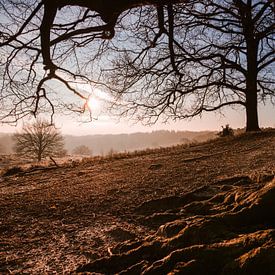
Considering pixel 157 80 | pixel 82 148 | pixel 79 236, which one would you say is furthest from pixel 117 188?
pixel 82 148

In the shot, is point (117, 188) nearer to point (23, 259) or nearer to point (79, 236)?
point (79, 236)

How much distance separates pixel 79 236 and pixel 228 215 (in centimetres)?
172

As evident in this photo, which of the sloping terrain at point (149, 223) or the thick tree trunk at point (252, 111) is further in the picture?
the thick tree trunk at point (252, 111)

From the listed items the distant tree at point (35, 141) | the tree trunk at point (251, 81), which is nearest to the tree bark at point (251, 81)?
the tree trunk at point (251, 81)

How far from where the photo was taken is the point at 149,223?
3980 mm

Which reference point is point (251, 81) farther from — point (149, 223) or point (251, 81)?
point (149, 223)

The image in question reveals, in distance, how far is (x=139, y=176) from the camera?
6855 mm

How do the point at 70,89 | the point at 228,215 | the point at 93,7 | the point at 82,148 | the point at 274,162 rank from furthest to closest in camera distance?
the point at 82,148, the point at 70,89, the point at 274,162, the point at 93,7, the point at 228,215

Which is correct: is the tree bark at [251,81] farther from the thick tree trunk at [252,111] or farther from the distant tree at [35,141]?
the distant tree at [35,141]

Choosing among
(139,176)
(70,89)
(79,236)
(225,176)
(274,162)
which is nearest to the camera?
(79,236)

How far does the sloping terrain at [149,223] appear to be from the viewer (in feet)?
8.15

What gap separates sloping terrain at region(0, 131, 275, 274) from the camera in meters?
2.48

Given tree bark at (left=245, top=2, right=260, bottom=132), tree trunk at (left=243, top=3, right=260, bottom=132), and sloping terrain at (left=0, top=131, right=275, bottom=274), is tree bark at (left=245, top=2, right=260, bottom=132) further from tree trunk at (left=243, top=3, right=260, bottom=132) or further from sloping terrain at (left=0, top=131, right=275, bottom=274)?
sloping terrain at (left=0, top=131, right=275, bottom=274)

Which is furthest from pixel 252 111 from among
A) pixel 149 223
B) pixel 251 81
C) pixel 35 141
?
pixel 35 141
